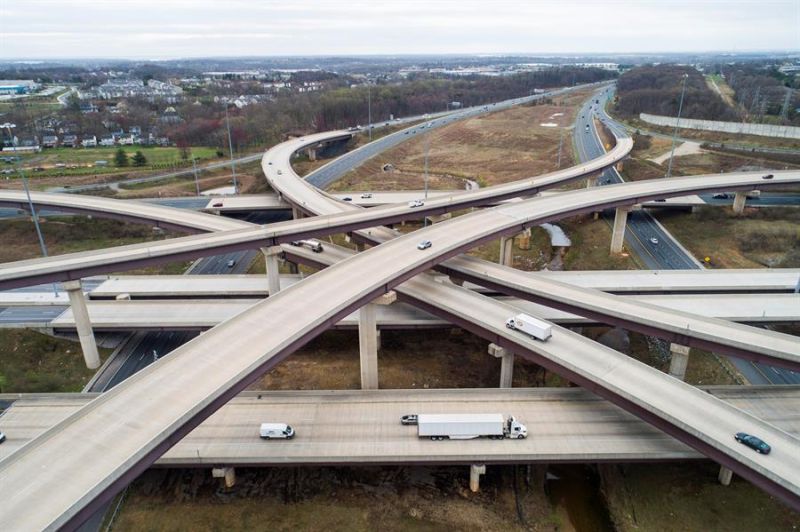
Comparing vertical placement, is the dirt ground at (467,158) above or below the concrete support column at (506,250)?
above

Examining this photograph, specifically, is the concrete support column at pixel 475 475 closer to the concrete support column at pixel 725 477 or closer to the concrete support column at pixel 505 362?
the concrete support column at pixel 505 362

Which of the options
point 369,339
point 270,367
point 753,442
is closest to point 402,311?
point 369,339

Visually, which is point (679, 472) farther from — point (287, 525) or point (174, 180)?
point (174, 180)

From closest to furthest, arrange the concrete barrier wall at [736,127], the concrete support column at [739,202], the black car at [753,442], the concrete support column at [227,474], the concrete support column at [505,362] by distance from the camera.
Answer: the black car at [753,442], the concrete support column at [227,474], the concrete support column at [505,362], the concrete support column at [739,202], the concrete barrier wall at [736,127]

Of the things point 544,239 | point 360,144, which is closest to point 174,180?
point 360,144

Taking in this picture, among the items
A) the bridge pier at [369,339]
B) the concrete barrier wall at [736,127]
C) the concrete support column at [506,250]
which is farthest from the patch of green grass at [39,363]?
the concrete barrier wall at [736,127]

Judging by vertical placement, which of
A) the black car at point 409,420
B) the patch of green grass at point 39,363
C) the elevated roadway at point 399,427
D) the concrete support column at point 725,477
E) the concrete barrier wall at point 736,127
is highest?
the concrete barrier wall at point 736,127

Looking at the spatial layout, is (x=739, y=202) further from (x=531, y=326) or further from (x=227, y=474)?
(x=227, y=474)
